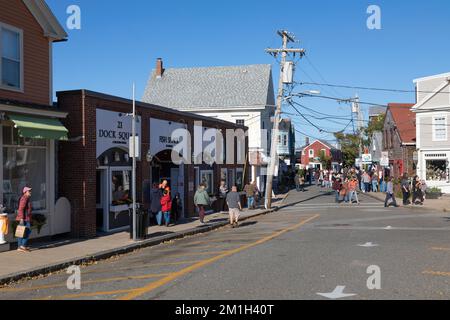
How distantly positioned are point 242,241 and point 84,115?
5987 mm

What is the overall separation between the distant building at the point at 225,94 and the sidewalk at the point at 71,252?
27.9m

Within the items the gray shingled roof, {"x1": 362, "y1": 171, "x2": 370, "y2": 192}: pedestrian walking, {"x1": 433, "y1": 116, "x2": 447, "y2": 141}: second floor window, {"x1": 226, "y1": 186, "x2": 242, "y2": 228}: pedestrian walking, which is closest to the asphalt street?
{"x1": 226, "y1": 186, "x2": 242, "y2": 228}: pedestrian walking

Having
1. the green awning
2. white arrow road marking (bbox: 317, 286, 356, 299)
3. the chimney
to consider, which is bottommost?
white arrow road marking (bbox: 317, 286, 356, 299)

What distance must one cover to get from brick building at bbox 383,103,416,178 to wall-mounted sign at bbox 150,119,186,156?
25.2m

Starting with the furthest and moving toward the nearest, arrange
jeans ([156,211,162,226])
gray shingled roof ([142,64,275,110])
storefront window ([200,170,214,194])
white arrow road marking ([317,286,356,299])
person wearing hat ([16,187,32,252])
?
gray shingled roof ([142,64,275,110])
storefront window ([200,170,214,194])
jeans ([156,211,162,226])
person wearing hat ([16,187,32,252])
white arrow road marking ([317,286,356,299])

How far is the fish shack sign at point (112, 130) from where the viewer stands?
16688 millimetres

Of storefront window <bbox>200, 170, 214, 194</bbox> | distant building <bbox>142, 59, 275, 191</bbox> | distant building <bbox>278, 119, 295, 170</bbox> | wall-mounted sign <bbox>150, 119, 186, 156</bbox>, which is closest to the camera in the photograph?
wall-mounted sign <bbox>150, 119, 186, 156</bbox>

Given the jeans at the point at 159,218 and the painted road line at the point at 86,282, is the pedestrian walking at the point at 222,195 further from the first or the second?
the painted road line at the point at 86,282

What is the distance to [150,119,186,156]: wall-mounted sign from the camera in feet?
66.8

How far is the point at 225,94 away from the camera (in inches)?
1906

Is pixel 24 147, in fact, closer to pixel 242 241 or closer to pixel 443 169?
pixel 242 241

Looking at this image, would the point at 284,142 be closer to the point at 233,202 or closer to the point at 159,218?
the point at 233,202

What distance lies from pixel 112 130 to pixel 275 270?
30.5ft

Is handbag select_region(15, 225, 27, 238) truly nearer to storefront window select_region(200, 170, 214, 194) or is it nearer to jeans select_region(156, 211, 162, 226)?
jeans select_region(156, 211, 162, 226)
